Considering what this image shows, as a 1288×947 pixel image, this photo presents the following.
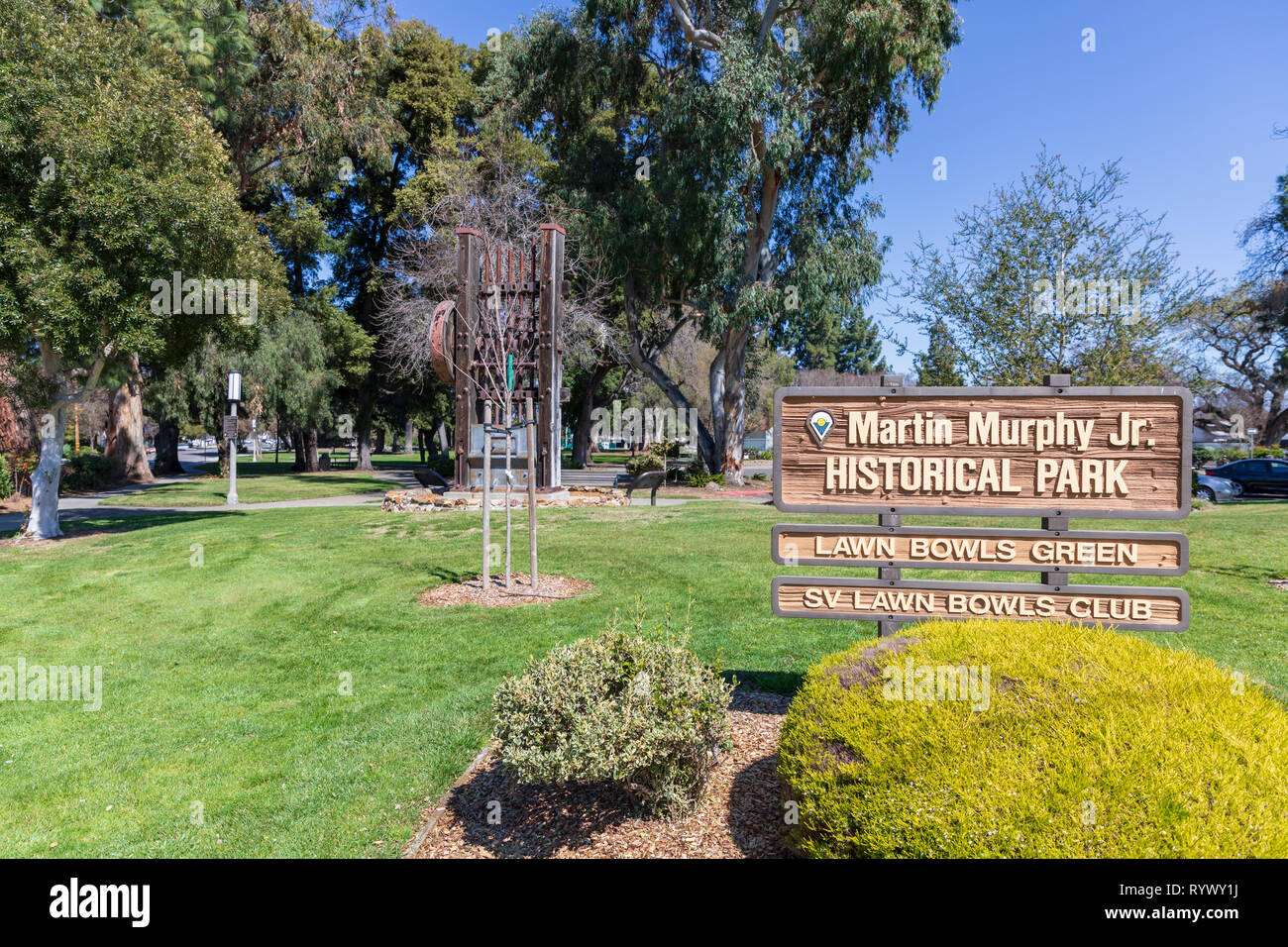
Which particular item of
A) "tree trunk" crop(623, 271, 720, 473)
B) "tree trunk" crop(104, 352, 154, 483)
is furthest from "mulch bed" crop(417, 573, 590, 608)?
"tree trunk" crop(104, 352, 154, 483)

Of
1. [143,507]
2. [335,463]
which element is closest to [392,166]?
[143,507]

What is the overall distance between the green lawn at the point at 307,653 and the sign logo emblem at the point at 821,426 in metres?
1.79

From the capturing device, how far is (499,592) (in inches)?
348

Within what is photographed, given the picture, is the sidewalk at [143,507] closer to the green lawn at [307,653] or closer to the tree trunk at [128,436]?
the tree trunk at [128,436]

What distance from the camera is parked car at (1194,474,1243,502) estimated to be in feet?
75.7

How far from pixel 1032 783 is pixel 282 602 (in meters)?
8.72

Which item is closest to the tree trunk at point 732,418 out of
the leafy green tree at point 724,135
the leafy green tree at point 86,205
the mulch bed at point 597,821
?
the leafy green tree at point 724,135

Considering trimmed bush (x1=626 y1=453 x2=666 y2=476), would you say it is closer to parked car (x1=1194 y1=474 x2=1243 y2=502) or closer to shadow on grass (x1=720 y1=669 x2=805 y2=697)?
parked car (x1=1194 y1=474 x2=1243 y2=502)

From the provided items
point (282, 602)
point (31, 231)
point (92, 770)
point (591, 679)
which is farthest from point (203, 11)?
point (591, 679)

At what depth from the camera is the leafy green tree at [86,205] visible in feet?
36.6

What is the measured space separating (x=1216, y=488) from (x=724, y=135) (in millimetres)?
20465

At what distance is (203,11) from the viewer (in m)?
21.9

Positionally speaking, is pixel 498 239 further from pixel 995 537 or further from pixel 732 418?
pixel 995 537

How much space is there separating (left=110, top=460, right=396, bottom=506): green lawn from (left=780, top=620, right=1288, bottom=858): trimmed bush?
2240 centimetres
